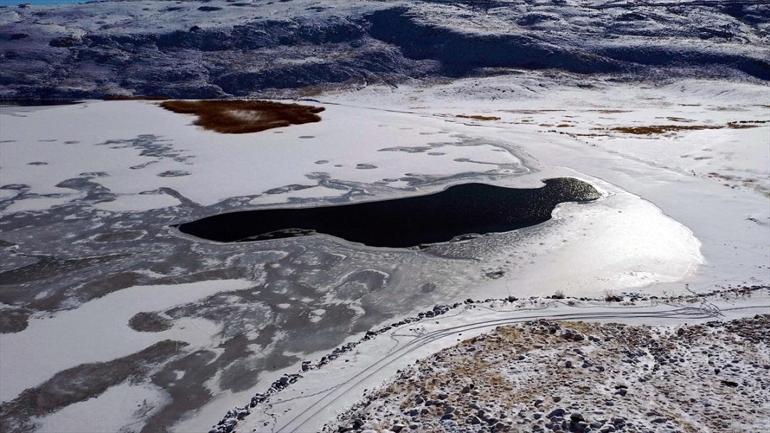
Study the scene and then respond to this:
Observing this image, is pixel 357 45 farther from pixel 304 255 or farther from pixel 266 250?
pixel 304 255

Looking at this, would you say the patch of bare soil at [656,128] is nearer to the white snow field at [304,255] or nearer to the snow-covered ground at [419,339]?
the white snow field at [304,255]

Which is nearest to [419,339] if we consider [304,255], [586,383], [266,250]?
[586,383]

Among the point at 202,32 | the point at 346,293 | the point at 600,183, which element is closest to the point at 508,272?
the point at 346,293

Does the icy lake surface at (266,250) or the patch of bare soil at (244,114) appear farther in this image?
the patch of bare soil at (244,114)

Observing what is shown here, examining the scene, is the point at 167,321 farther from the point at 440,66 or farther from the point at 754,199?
the point at 440,66

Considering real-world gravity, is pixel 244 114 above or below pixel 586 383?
below

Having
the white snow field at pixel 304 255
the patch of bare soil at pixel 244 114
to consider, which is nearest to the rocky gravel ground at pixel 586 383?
the white snow field at pixel 304 255
